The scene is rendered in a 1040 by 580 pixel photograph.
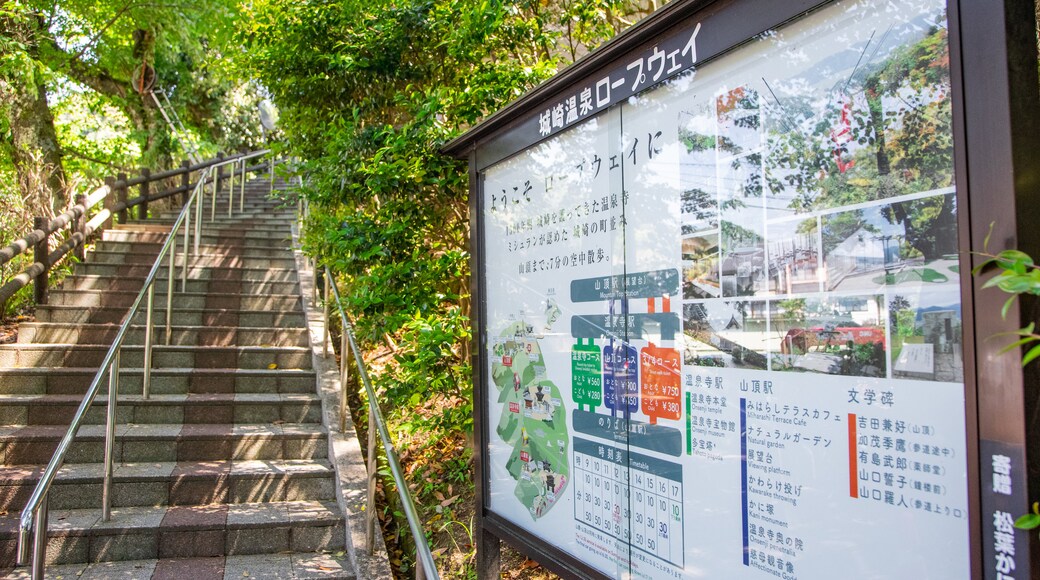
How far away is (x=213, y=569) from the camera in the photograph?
3705 millimetres

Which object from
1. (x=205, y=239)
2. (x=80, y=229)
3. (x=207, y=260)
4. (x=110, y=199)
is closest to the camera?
(x=80, y=229)

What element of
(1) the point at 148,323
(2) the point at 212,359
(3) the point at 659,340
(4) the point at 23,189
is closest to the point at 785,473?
(3) the point at 659,340

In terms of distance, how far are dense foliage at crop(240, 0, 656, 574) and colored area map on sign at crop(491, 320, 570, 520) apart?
816 millimetres

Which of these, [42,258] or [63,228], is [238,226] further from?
[42,258]

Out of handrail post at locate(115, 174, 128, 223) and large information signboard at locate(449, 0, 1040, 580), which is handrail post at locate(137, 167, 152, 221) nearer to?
handrail post at locate(115, 174, 128, 223)

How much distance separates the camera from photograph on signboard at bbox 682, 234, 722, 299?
1.83 m

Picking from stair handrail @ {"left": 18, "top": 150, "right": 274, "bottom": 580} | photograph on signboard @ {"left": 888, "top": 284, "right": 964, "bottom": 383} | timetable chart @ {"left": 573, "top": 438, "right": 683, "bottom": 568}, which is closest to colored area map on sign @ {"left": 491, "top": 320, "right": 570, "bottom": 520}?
timetable chart @ {"left": 573, "top": 438, "right": 683, "bottom": 568}

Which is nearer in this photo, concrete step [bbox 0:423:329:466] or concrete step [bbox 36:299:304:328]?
concrete step [bbox 0:423:329:466]

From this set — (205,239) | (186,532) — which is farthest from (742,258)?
(205,239)

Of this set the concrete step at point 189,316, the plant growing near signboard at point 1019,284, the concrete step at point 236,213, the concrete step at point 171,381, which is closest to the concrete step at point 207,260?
the concrete step at point 189,316

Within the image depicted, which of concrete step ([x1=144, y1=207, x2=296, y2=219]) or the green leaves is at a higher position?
concrete step ([x1=144, y1=207, x2=296, y2=219])

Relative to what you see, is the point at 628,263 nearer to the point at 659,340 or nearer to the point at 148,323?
the point at 659,340

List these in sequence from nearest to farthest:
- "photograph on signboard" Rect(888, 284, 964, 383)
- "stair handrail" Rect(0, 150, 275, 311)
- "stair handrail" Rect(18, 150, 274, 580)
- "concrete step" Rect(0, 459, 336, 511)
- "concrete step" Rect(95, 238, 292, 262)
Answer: "photograph on signboard" Rect(888, 284, 964, 383), "stair handrail" Rect(18, 150, 274, 580), "concrete step" Rect(0, 459, 336, 511), "stair handrail" Rect(0, 150, 275, 311), "concrete step" Rect(95, 238, 292, 262)

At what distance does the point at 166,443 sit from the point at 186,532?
973mm
